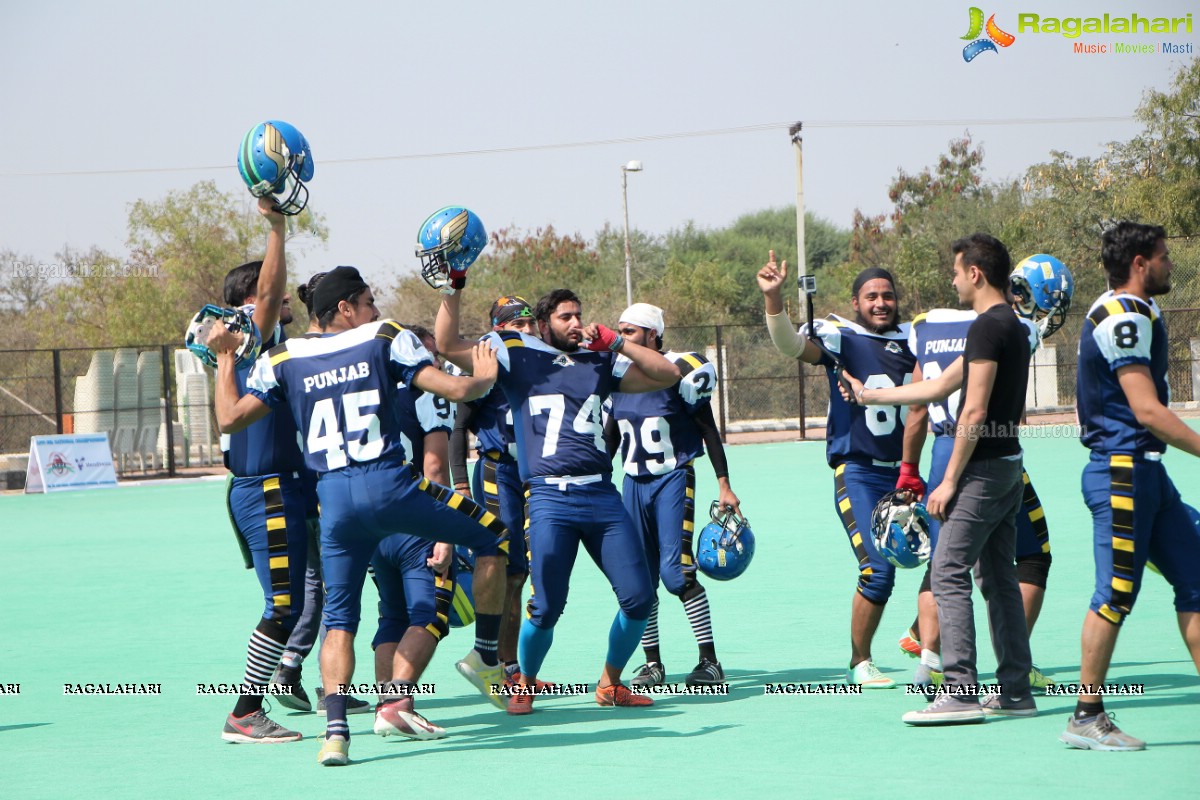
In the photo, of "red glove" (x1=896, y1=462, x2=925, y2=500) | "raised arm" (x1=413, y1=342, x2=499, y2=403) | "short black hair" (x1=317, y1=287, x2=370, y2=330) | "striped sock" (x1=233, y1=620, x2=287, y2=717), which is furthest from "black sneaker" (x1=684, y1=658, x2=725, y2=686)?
"short black hair" (x1=317, y1=287, x2=370, y2=330)

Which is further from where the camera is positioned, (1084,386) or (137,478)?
(137,478)

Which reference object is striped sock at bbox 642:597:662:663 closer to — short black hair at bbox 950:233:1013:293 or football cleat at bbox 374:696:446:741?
football cleat at bbox 374:696:446:741

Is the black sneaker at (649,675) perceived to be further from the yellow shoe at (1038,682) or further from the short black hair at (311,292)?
the short black hair at (311,292)

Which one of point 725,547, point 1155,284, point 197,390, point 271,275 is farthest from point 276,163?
point 197,390

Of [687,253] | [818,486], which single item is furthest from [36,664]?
[687,253]

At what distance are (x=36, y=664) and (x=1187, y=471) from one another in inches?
605

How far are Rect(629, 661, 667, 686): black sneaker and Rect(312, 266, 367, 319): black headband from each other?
108 inches

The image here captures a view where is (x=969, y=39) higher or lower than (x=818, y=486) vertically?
higher

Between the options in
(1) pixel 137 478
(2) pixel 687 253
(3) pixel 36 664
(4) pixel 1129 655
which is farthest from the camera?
(2) pixel 687 253

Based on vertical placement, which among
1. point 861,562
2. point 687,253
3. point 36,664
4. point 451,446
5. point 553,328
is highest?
point 687,253

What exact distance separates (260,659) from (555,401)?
1977 millimetres

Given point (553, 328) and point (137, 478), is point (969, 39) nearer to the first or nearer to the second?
point (137, 478)

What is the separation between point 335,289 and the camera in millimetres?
6734

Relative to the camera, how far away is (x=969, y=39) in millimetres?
29297
